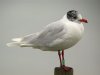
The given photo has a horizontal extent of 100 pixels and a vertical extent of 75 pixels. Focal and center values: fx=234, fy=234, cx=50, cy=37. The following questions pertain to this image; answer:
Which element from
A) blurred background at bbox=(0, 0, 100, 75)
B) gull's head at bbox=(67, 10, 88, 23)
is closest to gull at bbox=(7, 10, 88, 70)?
gull's head at bbox=(67, 10, 88, 23)

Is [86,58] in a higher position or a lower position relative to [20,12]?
lower

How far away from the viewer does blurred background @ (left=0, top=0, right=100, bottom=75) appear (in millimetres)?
1958

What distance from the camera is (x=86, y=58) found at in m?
2.04

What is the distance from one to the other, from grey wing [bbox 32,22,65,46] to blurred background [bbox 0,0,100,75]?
0.81 meters

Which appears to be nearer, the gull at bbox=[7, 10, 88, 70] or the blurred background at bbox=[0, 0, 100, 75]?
the gull at bbox=[7, 10, 88, 70]

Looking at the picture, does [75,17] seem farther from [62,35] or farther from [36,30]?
[36,30]

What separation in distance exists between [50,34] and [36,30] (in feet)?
2.75

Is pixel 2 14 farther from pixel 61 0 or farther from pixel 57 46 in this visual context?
pixel 57 46

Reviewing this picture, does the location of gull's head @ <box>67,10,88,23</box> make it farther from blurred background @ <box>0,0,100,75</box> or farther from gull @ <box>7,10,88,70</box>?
blurred background @ <box>0,0,100,75</box>

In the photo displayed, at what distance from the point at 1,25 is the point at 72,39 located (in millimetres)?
1006

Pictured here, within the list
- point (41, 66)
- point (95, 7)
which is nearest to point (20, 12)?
point (41, 66)

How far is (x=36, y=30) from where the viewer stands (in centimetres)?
197

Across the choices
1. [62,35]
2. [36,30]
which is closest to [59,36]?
[62,35]

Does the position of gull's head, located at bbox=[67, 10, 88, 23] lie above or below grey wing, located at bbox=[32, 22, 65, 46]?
above
